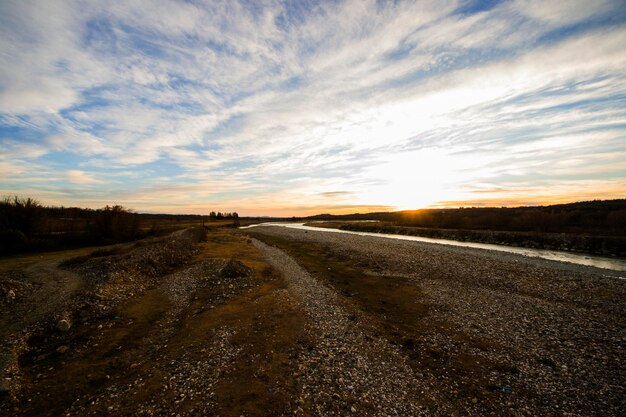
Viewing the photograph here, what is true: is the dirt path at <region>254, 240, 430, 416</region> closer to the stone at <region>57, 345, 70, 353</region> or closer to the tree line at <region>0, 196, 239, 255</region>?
the stone at <region>57, 345, 70, 353</region>

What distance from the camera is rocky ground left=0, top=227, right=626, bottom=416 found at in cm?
1067

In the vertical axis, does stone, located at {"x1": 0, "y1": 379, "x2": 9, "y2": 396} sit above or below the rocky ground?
above

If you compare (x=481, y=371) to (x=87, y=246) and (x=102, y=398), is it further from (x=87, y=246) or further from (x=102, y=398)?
(x=87, y=246)

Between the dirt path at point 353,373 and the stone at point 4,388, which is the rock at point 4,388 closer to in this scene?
the stone at point 4,388

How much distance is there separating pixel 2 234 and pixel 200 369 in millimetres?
47468

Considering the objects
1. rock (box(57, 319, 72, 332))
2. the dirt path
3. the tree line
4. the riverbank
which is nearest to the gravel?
the dirt path

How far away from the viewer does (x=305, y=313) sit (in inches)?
775

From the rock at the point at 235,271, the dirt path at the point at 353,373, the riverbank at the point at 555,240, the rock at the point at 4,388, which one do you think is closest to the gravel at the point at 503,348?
the dirt path at the point at 353,373

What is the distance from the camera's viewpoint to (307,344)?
15055mm

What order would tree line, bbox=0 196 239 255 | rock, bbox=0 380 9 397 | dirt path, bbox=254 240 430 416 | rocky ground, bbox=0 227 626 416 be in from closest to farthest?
dirt path, bbox=254 240 430 416 → rocky ground, bbox=0 227 626 416 → rock, bbox=0 380 9 397 → tree line, bbox=0 196 239 255

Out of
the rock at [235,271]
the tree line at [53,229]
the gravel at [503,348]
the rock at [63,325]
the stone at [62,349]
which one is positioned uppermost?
the tree line at [53,229]

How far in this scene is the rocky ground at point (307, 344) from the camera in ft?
35.0

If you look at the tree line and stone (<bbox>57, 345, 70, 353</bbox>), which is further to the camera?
the tree line

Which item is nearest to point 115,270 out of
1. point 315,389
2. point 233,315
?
point 233,315
